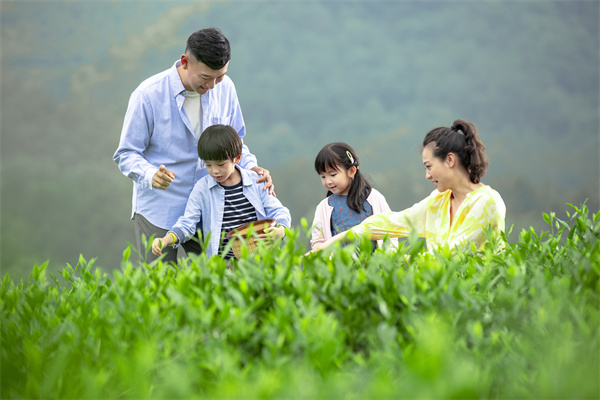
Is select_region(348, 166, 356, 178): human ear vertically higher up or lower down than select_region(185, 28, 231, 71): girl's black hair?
lower down

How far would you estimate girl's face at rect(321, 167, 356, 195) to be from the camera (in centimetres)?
570

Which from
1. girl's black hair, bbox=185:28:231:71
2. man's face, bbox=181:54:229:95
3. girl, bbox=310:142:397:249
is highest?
girl's black hair, bbox=185:28:231:71

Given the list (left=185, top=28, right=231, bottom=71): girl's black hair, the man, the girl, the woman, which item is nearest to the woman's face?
the woman

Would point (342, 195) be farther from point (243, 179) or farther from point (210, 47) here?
point (210, 47)

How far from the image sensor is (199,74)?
4.84m

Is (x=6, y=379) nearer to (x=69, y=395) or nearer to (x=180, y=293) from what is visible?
(x=69, y=395)

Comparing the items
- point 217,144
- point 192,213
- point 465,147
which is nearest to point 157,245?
point 192,213

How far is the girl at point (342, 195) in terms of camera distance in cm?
568

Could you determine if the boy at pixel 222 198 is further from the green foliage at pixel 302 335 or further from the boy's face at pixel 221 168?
the green foliage at pixel 302 335

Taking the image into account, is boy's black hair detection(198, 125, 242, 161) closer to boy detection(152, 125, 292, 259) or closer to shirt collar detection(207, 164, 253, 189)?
boy detection(152, 125, 292, 259)

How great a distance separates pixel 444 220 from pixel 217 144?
→ 1.91 m

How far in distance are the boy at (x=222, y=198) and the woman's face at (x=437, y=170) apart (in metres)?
1.28

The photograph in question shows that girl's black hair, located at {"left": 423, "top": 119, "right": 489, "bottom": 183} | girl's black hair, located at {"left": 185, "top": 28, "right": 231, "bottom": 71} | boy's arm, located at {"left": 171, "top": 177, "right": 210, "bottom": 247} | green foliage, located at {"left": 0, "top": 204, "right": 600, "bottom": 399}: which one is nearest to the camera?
green foliage, located at {"left": 0, "top": 204, "right": 600, "bottom": 399}

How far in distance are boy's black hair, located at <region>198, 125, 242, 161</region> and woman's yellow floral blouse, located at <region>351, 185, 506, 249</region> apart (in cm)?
128
